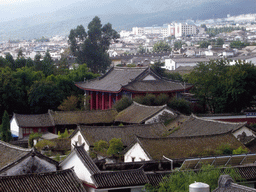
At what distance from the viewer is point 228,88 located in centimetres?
4262

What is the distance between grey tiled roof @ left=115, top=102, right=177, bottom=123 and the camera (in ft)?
126

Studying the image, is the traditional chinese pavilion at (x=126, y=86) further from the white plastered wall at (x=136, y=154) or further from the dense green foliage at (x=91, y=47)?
the dense green foliage at (x=91, y=47)

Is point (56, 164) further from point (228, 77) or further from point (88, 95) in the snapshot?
point (88, 95)

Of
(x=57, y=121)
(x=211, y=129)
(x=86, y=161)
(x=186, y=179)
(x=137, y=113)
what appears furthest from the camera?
(x=57, y=121)

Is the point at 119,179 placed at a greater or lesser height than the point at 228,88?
greater

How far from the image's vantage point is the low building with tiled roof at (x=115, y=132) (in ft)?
109

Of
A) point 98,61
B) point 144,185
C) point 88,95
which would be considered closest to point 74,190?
point 144,185

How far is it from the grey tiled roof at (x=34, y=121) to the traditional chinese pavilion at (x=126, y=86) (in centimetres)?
664

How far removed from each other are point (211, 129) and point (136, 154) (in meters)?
6.66

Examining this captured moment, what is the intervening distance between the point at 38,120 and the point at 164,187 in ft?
92.3

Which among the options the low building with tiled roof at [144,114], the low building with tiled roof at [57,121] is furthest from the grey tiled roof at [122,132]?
the low building with tiled roof at [57,121]

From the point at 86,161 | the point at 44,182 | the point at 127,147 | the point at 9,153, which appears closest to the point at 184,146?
the point at 127,147

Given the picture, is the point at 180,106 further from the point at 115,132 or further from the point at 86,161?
the point at 86,161

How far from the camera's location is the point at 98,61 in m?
79.8
